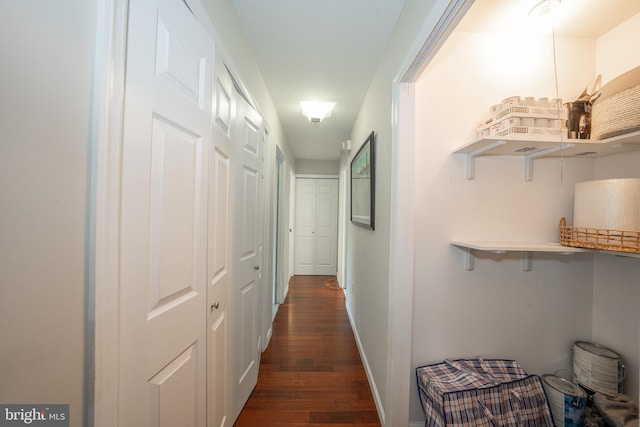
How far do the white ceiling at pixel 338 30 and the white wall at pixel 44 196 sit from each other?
1.17 m

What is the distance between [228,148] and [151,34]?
60 cm

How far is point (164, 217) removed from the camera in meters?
0.79

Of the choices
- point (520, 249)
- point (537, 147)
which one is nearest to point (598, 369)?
point (520, 249)

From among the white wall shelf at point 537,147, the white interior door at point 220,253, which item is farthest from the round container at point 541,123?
the white interior door at point 220,253

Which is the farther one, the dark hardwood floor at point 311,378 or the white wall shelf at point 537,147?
the dark hardwood floor at point 311,378

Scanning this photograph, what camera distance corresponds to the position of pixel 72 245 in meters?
0.55

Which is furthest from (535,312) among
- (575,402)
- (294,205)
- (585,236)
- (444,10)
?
(294,205)

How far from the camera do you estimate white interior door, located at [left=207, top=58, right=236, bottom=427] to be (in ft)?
3.66

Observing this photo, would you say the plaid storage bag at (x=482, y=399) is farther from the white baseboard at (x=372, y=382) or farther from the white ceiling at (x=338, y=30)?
the white ceiling at (x=338, y=30)

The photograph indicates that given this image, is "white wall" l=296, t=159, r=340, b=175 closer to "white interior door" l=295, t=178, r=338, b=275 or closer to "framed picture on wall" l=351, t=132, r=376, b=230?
"white interior door" l=295, t=178, r=338, b=275

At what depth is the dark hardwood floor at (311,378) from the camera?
156 centimetres

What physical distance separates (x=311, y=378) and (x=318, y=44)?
100 inches

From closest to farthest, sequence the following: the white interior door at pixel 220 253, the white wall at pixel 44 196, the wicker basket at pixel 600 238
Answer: the white wall at pixel 44 196, the wicker basket at pixel 600 238, the white interior door at pixel 220 253

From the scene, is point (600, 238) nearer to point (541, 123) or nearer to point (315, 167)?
point (541, 123)
